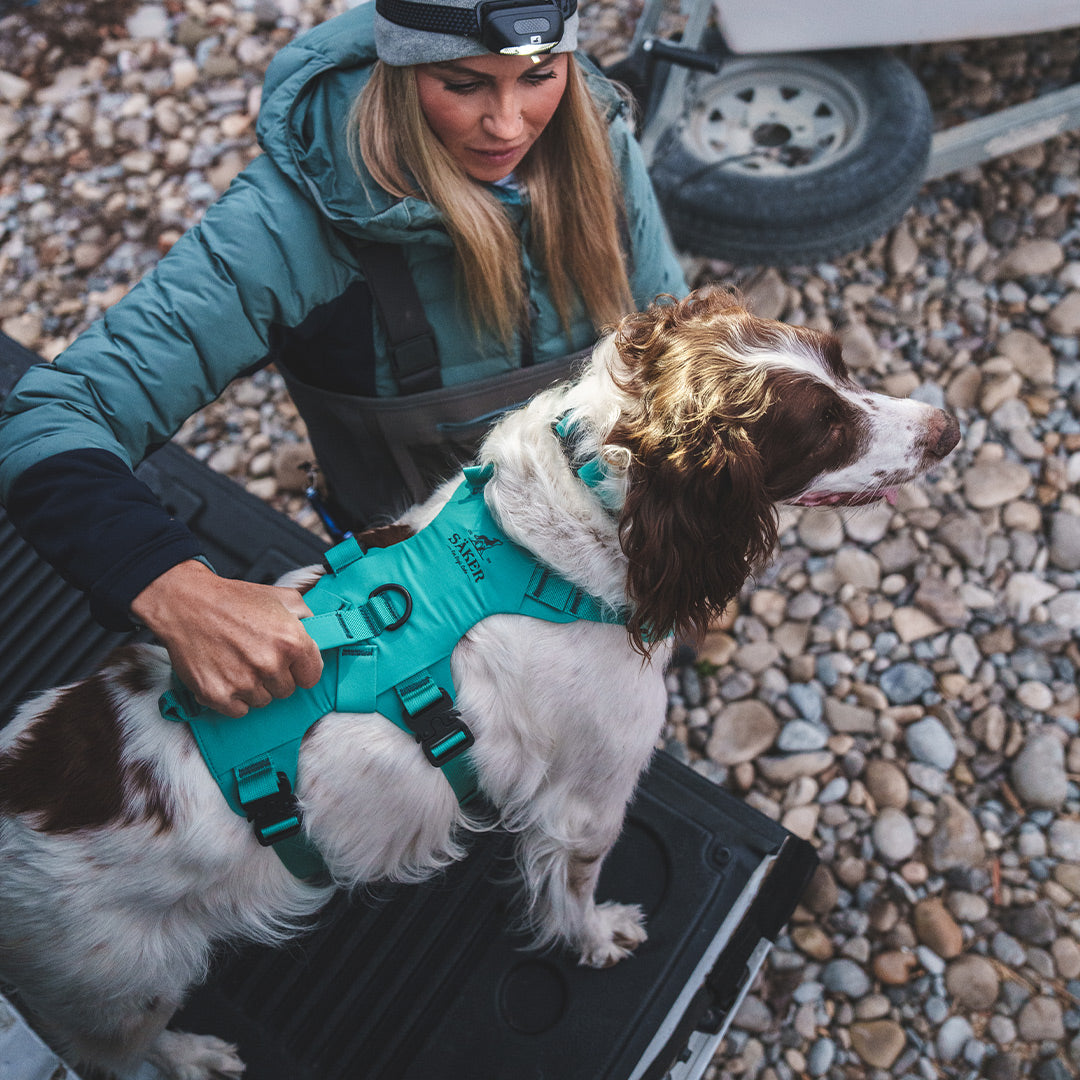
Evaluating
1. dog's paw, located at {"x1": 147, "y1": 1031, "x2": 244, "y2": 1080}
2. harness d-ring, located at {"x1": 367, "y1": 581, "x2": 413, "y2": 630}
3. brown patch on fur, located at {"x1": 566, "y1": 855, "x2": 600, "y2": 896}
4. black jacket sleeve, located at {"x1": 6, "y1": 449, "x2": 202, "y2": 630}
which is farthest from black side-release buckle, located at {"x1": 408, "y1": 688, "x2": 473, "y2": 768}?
dog's paw, located at {"x1": 147, "y1": 1031, "x2": 244, "y2": 1080}

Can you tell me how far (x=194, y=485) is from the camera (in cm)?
310

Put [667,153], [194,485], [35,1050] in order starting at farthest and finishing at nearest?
1. [667,153]
2. [194,485]
3. [35,1050]

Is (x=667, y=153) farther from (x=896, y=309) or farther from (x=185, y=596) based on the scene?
A: (x=185, y=596)

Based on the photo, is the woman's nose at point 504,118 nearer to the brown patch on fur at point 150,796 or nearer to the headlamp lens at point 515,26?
the headlamp lens at point 515,26

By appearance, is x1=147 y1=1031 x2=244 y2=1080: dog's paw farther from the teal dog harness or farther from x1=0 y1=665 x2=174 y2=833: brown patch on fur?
x1=0 y1=665 x2=174 y2=833: brown patch on fur

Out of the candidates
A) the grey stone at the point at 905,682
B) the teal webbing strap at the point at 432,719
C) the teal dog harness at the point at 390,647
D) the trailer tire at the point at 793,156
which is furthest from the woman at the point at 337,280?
the grey stone at the point at 905,682

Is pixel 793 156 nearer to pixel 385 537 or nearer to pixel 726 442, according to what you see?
pixel 726 442

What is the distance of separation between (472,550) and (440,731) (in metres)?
0.36

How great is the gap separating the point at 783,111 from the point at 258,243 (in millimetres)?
3028

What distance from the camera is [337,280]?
2.12 meters

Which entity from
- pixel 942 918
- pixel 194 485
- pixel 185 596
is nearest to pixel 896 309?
pixel 942 918

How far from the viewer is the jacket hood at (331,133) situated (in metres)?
1.99

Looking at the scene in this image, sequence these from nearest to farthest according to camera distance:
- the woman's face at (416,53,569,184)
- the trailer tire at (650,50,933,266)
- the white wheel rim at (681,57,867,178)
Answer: the woman's face at (416,53,569,184) < the trailer tire at (650,50,933,266) < the white wheel rim at (681,57,867,178)

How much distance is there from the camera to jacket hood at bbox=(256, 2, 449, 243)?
1987 millimetres
